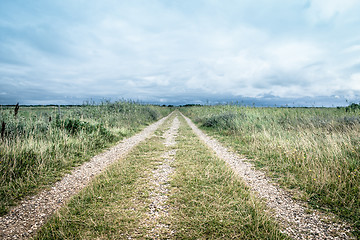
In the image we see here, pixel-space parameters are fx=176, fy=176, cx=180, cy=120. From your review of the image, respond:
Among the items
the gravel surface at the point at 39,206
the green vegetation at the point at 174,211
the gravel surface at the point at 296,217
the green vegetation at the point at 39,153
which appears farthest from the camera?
the green vegetation at the point at 39,153

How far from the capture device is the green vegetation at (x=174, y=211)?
9.98ft

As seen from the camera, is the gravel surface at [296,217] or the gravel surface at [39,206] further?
the gravel surface at [39,206]

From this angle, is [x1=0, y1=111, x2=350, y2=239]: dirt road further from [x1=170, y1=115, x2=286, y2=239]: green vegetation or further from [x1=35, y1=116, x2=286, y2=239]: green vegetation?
[x1=170, y1=115, x2=286, y2=239]: green vegetation

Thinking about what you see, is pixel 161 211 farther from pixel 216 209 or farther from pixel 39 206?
pixel 39 206

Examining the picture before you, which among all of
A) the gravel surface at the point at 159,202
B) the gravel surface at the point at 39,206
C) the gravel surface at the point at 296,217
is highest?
the gravel surface at the point at 159,202

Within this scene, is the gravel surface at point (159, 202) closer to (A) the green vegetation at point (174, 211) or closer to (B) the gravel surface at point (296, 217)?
(A) the green vegetation at point (174, 211)

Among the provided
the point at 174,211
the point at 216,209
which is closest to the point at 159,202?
the point at 174,211

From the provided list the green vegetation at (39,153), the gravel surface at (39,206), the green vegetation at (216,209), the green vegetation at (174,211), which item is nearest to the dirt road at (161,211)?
the gravel surface at (39,206)

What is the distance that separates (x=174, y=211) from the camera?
363cm

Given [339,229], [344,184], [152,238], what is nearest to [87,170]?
[152,238]

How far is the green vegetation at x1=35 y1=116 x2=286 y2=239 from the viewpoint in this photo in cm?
304

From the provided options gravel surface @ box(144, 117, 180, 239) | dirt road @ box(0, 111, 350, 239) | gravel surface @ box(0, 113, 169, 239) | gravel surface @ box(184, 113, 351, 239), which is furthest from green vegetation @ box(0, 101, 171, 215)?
gravel surface @ box(184, 113, 351, 239)

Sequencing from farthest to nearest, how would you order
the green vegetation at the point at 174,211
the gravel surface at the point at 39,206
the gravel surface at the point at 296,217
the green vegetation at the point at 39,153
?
the green vegetation at the point at 39,153, the gravel surface at the point at 39,206, the gravel surface at the point at 296,217, the green vegetation at the point at 174,211

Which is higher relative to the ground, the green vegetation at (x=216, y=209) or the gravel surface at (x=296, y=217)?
the green vegetation at (x=216, y=209)
